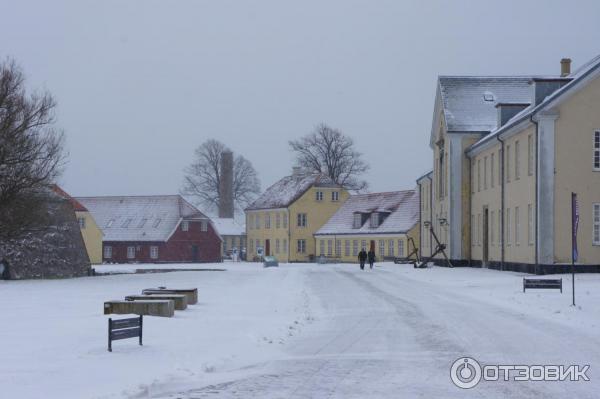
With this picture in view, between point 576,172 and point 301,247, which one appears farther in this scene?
point 301,247

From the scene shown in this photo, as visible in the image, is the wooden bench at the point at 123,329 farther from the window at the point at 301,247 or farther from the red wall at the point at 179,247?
the window at the point at 301,247

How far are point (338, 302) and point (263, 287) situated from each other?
8392mm

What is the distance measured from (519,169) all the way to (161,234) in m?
53.5

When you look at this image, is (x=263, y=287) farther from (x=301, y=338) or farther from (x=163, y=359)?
(x=163, y=359)

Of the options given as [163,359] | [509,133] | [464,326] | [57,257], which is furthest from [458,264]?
[163,359]

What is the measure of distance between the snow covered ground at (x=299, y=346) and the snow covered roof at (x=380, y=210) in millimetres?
55722

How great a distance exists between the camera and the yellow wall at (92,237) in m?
89.6

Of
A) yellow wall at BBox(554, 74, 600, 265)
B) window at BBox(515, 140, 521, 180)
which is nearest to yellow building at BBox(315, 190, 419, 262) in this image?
window at BBox(515, 140, 521, 180)

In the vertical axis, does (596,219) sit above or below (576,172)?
below

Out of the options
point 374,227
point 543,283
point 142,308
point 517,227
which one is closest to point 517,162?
point 517,227

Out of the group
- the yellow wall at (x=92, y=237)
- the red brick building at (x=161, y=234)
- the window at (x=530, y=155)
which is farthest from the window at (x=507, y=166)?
the yellow wall at (x=92, y=237)

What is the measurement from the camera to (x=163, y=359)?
46.0ft

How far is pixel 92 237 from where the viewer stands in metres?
90.1

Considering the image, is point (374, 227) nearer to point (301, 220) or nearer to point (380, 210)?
point (380, 210)
